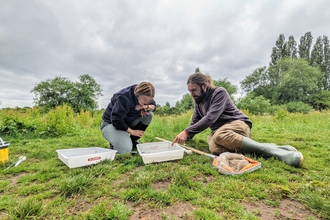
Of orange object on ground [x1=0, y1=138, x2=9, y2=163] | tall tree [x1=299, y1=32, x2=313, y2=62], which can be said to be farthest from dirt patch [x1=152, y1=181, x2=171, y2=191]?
tall tree [x1=299, y1=32, x2=313, y2=62]

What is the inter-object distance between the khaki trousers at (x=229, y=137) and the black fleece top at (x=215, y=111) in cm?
16

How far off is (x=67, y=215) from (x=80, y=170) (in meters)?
0.81

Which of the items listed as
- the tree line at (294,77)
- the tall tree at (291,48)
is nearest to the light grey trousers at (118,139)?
the tree line at (294,77)

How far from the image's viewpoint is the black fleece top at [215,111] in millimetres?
2393

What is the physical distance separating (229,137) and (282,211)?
1.14 metres

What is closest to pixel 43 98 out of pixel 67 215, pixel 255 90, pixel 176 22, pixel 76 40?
pixel 76 40

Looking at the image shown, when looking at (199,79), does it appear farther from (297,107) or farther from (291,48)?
(291,48)

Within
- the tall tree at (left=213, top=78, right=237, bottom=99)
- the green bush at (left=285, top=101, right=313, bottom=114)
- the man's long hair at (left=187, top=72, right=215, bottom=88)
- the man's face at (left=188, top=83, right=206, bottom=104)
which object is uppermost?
the tall tree at (left=213, top=78, right=237, bottom=99)

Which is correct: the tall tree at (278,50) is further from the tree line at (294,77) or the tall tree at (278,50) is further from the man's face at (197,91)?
the man's face at (197,91)

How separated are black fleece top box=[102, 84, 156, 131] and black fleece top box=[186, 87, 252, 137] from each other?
1.00 m

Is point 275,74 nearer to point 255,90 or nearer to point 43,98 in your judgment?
point 255,90

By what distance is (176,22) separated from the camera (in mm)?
10055

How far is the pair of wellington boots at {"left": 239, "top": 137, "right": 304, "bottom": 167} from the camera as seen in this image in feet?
6.60

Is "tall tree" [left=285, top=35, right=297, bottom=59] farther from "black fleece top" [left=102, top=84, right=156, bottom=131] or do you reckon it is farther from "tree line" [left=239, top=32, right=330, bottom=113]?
"black fleece top" [left=102, top=84, right=156, bottom=131]
